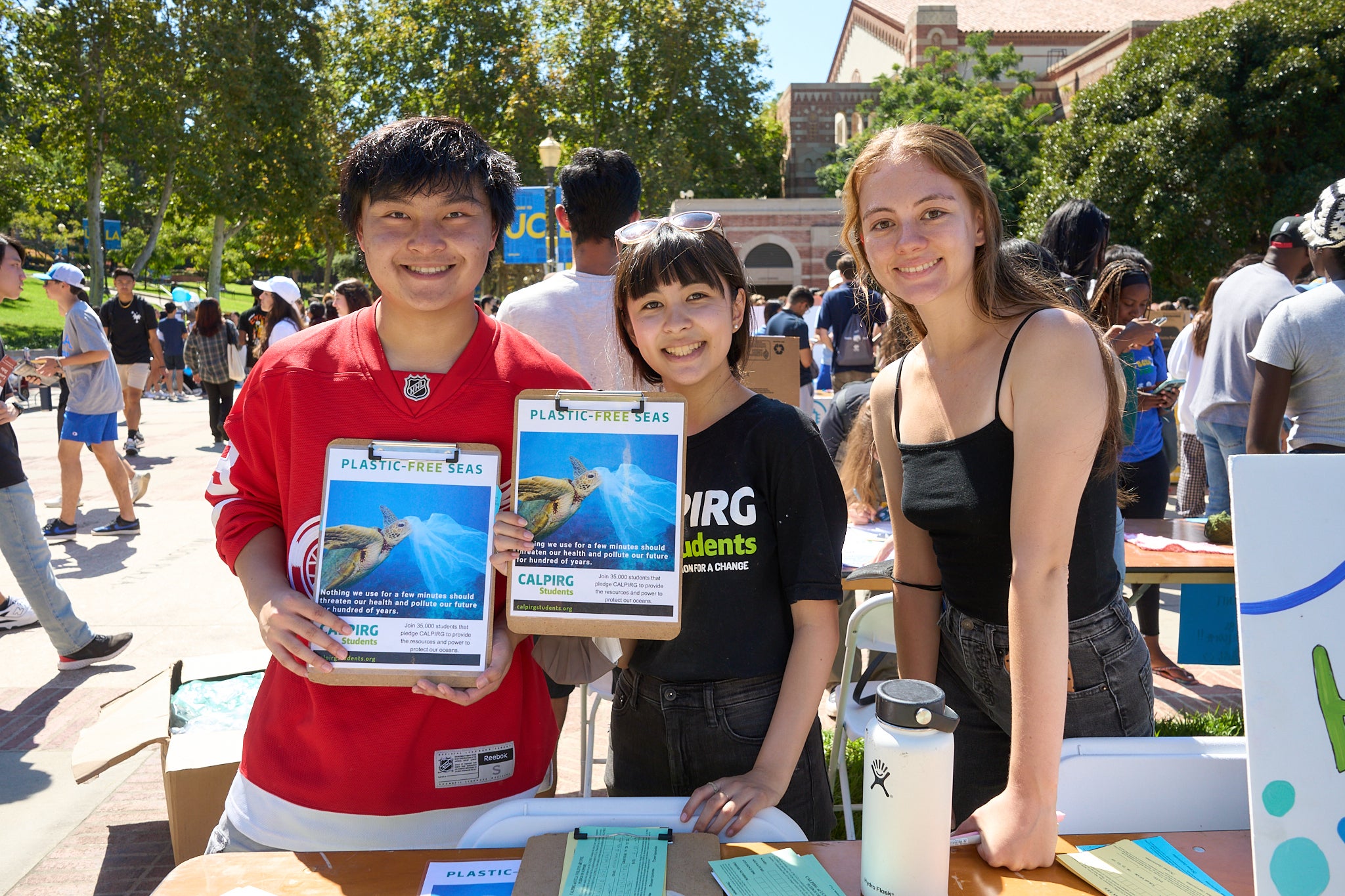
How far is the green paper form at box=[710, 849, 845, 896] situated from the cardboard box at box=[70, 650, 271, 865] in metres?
1.85

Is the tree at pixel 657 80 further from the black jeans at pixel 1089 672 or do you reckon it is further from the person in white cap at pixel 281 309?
the black jeans at pixel 1089 672

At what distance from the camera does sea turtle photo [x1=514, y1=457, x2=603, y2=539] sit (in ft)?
5.53

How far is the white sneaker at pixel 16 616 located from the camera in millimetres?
5754

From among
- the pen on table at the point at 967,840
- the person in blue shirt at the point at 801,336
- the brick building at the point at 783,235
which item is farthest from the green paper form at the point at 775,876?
the brick building at the point at 783,235

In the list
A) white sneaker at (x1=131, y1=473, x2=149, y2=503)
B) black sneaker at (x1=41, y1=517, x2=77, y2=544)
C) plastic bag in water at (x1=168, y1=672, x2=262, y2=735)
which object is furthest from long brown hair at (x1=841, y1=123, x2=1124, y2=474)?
white sneaker at (x1=131, y1=473, x2=149, y2=503)

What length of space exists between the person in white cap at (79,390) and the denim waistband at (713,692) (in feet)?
22.6

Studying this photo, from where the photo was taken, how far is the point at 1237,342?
531 centimetres

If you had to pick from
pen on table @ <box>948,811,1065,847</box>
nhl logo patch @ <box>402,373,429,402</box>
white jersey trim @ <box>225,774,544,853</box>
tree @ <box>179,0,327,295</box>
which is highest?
tree @ <box>179,0,327,295</box>

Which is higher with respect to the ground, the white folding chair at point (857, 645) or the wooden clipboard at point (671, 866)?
the wooden clipboard at point (671, 866)

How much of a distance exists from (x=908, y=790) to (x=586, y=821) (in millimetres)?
618

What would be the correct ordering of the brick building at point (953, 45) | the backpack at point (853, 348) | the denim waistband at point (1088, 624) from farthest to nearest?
the brick building at point (953, 45)
the backpack at point (853, 348)
the denim waistband at point (1088, 624)

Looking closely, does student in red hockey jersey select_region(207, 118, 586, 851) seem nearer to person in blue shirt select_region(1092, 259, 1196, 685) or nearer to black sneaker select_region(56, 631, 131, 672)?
person in blue shirt select_region(1092, 259, 1196, 685)

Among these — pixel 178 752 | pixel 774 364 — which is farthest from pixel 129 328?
pixel 178 752

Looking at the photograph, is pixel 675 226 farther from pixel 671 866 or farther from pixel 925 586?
pixel 671 866
